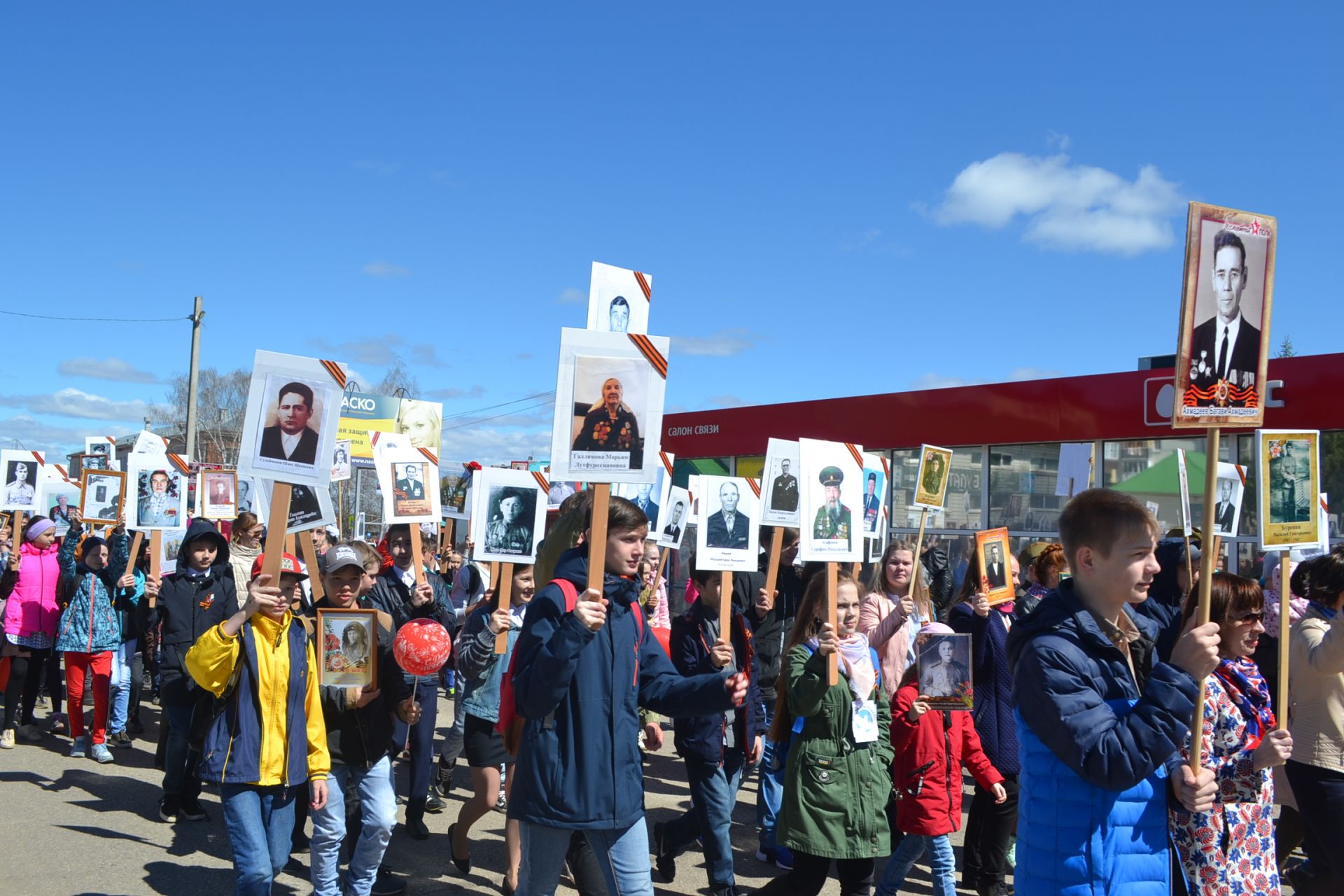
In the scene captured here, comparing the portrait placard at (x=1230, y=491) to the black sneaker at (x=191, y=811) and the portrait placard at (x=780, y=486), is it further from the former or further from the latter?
the black sneaker at (x=191, y=811)

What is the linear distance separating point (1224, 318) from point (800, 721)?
2.88 metres

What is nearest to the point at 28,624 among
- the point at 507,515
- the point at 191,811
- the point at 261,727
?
the point at 191,811

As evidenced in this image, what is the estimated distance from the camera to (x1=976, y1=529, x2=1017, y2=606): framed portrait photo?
6.98 meters

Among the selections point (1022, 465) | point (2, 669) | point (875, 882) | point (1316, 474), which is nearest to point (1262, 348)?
point (1316, 474)

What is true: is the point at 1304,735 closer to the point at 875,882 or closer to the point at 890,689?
the point at 890,689

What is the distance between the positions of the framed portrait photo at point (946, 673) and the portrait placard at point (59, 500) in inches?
398

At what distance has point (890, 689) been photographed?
6.71m

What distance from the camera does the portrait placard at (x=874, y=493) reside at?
385 inches

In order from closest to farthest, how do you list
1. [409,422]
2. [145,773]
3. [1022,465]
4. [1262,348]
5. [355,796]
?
[1262,348]
[355,796]
[145,773]
[409,422]
[1022,465]

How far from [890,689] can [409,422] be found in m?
8.77

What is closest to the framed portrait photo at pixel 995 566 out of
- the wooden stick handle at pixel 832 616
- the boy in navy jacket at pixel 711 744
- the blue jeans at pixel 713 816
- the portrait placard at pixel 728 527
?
the portrait placard at pixel 728 527

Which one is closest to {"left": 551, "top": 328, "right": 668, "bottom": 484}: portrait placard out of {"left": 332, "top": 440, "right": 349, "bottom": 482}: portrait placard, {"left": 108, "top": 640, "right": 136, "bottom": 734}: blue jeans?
{"left": 332, "top": 440, "right": 349, "bottom": 482}: portrait placard

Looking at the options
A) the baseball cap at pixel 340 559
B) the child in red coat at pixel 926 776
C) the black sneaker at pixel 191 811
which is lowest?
the black sneaker at pixel 191 811

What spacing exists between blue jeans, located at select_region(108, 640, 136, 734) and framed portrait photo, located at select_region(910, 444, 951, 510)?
715 cm
